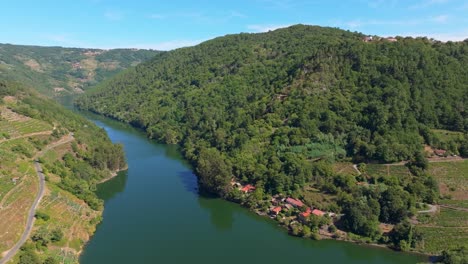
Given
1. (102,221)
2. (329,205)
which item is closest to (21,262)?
(102,221)

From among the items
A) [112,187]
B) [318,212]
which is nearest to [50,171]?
[112,187]

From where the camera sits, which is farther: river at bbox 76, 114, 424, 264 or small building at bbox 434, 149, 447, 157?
small building at bbox 434, 149, 447, 157

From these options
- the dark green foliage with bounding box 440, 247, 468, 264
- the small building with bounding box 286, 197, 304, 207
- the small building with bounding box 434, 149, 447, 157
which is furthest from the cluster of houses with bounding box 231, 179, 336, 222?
the small building with bounding box 434, 149, 447, 157

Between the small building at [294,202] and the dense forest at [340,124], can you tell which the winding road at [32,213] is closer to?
the dense forest at [340,124]

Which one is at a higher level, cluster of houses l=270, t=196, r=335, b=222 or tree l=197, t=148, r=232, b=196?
tree l=197, t=148, r=232, b=196

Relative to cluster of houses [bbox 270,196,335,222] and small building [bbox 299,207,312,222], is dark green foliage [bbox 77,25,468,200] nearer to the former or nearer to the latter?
cluster of houses [bbox 270,196,335,222]

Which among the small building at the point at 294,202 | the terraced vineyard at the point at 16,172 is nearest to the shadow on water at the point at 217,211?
the small building at the point at 294,202

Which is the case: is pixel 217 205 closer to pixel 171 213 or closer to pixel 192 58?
pixel 171 213
